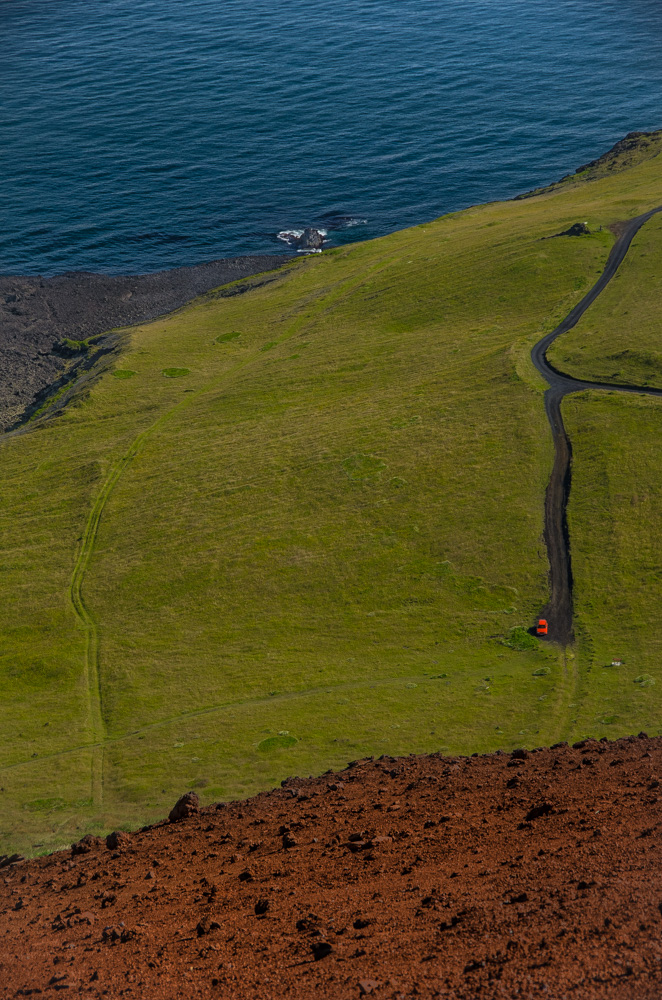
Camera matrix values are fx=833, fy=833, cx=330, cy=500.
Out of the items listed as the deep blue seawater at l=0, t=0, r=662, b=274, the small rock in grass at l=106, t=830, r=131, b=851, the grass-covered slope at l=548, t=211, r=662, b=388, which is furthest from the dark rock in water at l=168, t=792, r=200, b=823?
the deep blue seawater at l=0, t=0, r=662, b=274

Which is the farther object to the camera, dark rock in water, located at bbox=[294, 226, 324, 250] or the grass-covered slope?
dark rock in water, located at bbox=[294, 226, 324, 250]

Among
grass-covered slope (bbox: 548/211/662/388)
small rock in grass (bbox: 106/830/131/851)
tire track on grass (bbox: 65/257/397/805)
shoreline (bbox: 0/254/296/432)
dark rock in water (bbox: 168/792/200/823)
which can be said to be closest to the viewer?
small rock in grass (bbox: 106/830/131/851)

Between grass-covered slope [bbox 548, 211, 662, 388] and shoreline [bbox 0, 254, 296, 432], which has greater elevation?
shoreline [bbox 0, 254, 296, 432]

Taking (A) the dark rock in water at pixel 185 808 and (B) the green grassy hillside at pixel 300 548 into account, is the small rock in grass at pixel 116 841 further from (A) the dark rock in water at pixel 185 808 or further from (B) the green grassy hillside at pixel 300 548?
(B) the green grassy hillside at pixel 300 548

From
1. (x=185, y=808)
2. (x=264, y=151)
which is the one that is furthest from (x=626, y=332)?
(x=264, y=151)

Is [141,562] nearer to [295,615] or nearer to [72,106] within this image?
[295,615]

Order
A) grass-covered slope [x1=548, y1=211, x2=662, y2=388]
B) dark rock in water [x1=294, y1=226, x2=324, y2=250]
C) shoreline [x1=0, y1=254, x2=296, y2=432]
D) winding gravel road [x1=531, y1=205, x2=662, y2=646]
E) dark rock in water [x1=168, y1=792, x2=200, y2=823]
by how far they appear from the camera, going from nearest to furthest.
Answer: dark rock in water [x1=168, y1=792, x2=200, y2=823] → winding gravel road [x1=531, y1=205, x2=662, y2=646] → grass-covered slope [x1=548, y1=211, x2=662, y2=388] → shoreline [x1=0, y1=254, x2=296, y2=432] → dark rock in water [x1=294, y1=226, x2=324, y2=250]

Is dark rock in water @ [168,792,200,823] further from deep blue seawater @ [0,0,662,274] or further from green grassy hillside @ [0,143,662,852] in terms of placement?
deep blue seawater @ [0,0,662,274]
